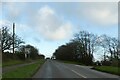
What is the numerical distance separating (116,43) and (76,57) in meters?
19.3

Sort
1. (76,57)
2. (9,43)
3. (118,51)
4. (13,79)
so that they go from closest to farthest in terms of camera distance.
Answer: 1. (13,79)
2. (9,43)
3. (118,51)
4. (76,57)

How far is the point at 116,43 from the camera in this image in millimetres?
110000

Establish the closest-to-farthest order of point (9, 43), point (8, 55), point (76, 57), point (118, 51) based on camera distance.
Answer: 1. point (8, 55)
2. point (9, 43)
3. point (118, 51)
4. point (76, 57)

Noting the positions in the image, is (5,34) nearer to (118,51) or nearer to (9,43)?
(9,43)

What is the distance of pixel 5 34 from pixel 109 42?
1780 inches

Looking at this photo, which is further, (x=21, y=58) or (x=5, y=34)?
(x=21, y=58)

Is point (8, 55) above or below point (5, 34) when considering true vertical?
below

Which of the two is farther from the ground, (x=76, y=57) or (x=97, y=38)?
(x=97, y=38)

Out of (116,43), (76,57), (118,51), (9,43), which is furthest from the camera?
(76,57)

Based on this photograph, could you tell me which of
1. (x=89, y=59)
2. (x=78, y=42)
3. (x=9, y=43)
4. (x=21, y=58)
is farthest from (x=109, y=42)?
(x=9, y=43)

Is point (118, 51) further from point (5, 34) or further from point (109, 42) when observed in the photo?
point (5, 34)

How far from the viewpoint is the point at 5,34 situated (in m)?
83.8

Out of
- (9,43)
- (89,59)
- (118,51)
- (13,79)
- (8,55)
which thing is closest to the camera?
(13,79)

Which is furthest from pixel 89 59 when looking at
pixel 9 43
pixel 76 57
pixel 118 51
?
pixel 76 57
